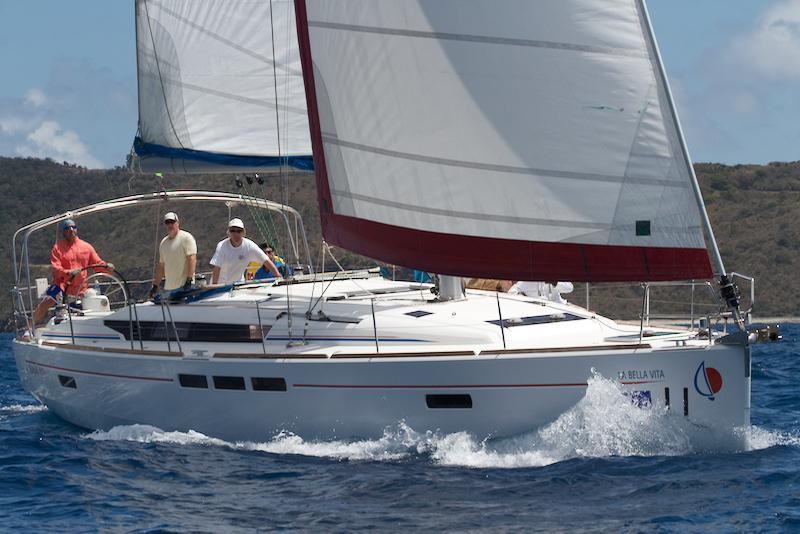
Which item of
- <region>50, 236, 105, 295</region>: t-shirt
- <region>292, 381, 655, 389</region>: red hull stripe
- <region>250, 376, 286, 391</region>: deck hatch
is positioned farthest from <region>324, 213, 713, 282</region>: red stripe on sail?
<region>50, 236, 105, 295</region>: t-shirt

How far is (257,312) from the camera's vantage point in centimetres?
1185

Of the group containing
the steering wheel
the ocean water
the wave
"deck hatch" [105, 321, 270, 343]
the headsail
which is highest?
the headsail

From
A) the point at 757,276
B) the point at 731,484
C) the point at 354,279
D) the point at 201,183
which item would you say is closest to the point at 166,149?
the point at 354,279

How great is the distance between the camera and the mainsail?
1434cm

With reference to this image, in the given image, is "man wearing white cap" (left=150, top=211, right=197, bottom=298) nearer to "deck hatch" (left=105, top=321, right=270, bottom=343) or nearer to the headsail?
"deck hatch" (left=105, top=321, right=270, bottom=343)

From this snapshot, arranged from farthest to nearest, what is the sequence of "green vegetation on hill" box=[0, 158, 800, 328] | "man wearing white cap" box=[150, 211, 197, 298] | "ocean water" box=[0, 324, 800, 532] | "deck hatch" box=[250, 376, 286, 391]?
"green vegetation on hill" box=[0, 158, 800, 328]
"man wearing white cap" box=[150, 211, 197, 298]
"deck hatch" box=[250, 376, 286, 391]
"ocean water" box=[0, 324, 800, 532]

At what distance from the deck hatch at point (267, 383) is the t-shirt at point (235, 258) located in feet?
Answer: 8.34

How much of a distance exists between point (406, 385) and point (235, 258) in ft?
12.5

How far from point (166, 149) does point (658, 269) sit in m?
6.69

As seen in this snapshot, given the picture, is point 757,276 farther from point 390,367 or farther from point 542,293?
point 390,367

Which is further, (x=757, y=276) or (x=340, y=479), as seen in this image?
(x=757, y=276)

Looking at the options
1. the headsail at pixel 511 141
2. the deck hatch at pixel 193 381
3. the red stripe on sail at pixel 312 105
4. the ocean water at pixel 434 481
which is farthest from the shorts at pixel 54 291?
the headsail at pixel 511 141

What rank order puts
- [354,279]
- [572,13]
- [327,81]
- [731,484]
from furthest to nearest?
[354,279], [327,81], [572,13], [731,484]

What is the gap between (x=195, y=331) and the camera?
12.2 m
